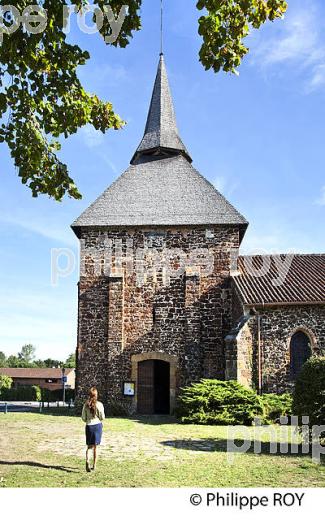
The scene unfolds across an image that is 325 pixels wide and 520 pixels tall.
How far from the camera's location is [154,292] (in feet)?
74.3

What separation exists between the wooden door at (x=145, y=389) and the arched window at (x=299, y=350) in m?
5.94

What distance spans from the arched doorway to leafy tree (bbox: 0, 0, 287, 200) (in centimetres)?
1502

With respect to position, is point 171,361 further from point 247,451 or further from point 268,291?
point 247,451

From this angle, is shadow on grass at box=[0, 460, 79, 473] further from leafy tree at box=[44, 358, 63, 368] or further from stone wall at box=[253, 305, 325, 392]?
leafy tree at box=[44, 358, 63, 368]

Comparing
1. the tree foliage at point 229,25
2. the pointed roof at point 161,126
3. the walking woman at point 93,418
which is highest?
the pointed roof at point 161,126

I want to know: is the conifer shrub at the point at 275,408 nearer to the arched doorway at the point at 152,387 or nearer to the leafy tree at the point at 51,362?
the arched doorway at the point at 152,387

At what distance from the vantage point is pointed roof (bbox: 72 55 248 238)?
2308cm

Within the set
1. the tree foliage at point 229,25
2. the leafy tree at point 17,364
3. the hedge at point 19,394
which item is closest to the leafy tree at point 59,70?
the tree foliage at point 229,25

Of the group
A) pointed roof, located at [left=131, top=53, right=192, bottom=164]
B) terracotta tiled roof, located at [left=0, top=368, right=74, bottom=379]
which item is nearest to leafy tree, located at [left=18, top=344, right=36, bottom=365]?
terracotta tiled roof, located at [left=0, top=368, right=74, bottom=379]

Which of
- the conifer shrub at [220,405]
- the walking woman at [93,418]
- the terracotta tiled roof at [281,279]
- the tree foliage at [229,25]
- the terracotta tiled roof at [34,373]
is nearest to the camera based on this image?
the tree foliage at [229,25]

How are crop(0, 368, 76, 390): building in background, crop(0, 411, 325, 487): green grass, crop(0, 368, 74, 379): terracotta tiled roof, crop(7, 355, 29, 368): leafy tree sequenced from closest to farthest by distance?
crop(0, 411, 325, 487): green grass
crop(0, 368, 76, 390): building in background
crop(0, 368, 74, 379): terracotta tiled roof
crop(7, 355, 29, 368): leafy tree

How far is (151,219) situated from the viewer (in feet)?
75.8

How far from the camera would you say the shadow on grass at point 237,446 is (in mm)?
11055

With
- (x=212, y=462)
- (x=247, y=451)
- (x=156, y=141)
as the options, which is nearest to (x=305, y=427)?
(x=247, y=451)
